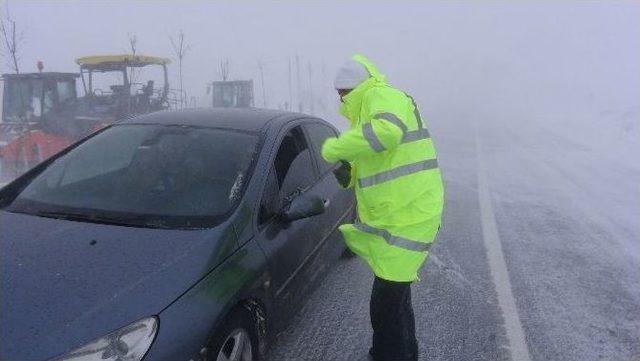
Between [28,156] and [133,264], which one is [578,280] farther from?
[28,156]

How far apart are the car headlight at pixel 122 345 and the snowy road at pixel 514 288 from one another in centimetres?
130

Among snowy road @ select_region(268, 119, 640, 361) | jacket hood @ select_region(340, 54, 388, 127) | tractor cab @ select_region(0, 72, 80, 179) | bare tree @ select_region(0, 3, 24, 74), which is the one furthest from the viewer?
bare tree @ select_region(0, 3, 24, 74)

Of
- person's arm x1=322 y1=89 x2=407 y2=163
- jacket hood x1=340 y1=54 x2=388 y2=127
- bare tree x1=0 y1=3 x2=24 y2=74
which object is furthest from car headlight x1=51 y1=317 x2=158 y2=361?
bare tree x1=0 y1=3 x2=24 y2=74

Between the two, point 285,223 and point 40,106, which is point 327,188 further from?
point 40,106

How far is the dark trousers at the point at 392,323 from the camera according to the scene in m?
2.96

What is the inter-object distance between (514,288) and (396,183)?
2166mm

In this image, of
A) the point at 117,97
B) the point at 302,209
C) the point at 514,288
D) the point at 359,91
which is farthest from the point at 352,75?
the point at 117,97

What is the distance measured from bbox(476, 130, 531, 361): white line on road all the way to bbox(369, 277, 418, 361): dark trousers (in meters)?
0.76

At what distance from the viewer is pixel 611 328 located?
3717 mm

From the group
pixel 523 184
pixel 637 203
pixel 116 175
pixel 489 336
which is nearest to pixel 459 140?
pixel 523 184

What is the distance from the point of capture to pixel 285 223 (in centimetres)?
299

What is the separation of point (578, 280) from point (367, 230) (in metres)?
2.63

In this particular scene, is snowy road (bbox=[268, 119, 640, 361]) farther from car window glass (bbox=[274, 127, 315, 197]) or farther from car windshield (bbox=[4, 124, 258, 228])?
car windshield (bbox=[4, 124, 258, 228])

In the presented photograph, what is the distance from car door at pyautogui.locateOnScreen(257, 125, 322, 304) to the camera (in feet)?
9.44
